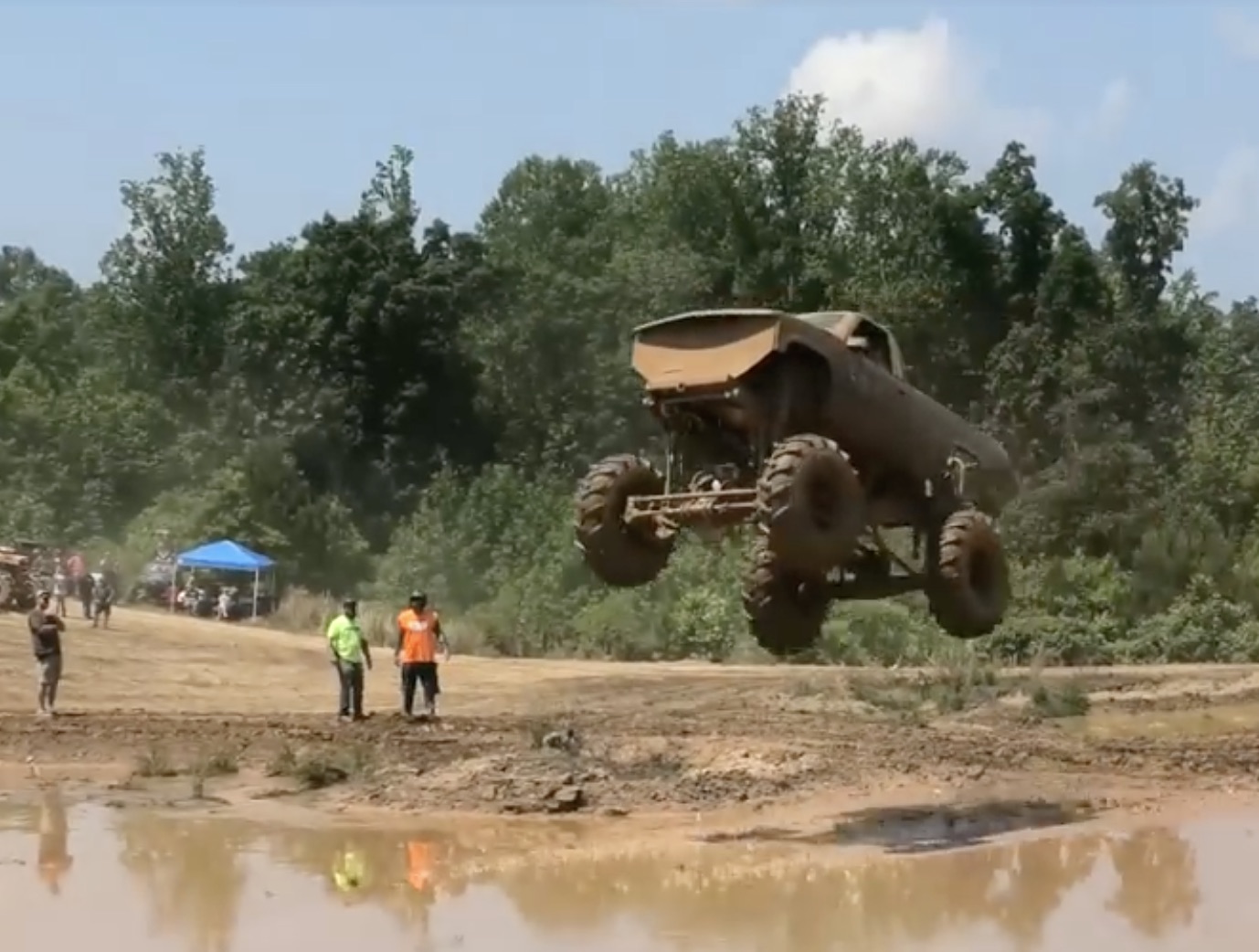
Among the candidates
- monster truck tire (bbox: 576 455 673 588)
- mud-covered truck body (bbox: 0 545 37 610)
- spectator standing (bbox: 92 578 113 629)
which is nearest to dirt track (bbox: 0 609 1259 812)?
spectator standing (bbox: 92 578 113 629)

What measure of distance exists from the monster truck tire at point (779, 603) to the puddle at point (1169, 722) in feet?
39.3

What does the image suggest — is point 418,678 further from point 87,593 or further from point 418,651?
point 87,593

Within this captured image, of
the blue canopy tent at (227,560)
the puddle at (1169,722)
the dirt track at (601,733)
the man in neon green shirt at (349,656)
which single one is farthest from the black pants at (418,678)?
the blue canopy tent at (227,560)

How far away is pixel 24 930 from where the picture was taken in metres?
13.1

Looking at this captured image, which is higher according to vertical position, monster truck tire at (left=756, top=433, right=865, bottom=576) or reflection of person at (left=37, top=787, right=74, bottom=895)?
monster truck tire at (left=756, top=433, right=865, bottom=576)

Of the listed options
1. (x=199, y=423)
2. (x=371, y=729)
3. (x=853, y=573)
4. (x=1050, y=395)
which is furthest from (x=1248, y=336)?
(x=853, y=573)

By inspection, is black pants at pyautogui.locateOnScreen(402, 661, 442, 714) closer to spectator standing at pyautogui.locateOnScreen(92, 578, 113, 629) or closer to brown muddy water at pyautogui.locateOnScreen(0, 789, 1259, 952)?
brown muddy water at pyautogui.locateOnScreen(0, 789, 1259, 952)

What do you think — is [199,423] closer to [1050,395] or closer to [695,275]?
[695,275]

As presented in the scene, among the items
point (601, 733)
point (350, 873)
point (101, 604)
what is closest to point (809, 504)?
point (350, 873)

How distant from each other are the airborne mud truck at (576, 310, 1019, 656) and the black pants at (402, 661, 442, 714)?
30.7 feet

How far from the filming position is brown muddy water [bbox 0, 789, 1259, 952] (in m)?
13.1

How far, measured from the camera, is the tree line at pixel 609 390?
44562 mm

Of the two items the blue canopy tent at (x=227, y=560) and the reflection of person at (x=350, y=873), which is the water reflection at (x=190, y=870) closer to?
the reflection of person at (x=350, y=873)

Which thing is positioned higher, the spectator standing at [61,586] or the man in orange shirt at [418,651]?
the spectator standing at [61,586]
